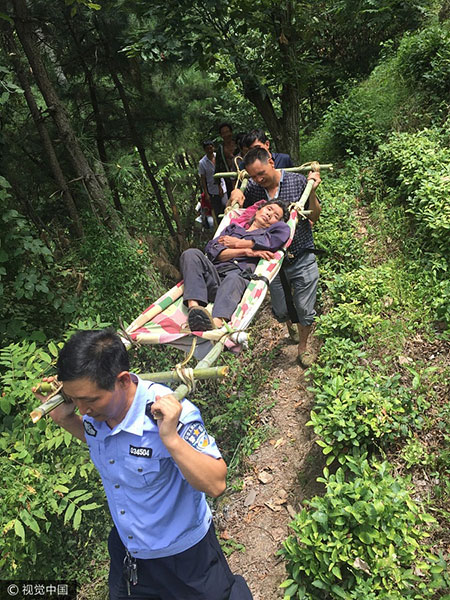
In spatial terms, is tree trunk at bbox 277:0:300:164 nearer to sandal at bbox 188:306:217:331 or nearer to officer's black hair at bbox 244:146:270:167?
officer's black hair at bbox 244:146:270:167

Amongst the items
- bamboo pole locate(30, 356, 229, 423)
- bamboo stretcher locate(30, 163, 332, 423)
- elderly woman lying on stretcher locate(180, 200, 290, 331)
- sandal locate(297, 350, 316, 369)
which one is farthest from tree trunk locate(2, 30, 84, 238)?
bamboo pole locate(30, 356, 229, 423)

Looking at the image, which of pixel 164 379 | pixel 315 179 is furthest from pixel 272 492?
pixel 315 179

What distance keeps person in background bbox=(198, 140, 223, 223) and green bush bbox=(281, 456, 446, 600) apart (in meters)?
4.06

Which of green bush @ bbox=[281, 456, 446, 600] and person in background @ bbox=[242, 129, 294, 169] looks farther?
person in background @ bbox=[242, 129, 294, 169]

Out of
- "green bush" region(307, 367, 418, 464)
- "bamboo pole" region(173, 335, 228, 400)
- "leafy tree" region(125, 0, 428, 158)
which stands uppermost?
"leafy tree" region(125, 0, 428, 158)

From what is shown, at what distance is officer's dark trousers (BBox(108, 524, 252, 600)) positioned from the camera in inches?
67.7

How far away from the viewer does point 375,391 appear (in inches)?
110

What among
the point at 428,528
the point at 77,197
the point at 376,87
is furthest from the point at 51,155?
the point at 376,87

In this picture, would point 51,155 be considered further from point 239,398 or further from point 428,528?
point 428,528

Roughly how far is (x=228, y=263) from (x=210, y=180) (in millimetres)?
2643

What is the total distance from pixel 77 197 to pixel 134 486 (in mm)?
3771

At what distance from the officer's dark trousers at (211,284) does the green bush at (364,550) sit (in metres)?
1.21

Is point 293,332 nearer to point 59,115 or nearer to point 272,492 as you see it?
point 272,492

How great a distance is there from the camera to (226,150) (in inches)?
202
